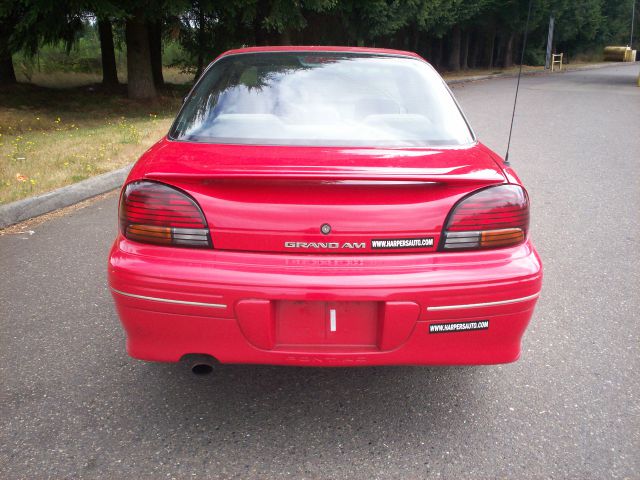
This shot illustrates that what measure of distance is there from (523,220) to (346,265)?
764mm

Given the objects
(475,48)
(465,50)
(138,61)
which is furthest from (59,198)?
(475,48)

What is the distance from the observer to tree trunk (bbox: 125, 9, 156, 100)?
49.3 feet

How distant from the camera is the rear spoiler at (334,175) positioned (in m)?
2.14

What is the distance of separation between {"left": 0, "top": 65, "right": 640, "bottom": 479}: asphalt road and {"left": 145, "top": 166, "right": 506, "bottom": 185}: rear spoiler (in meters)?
1.04

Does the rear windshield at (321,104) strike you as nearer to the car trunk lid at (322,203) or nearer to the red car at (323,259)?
the red car at (323,259)

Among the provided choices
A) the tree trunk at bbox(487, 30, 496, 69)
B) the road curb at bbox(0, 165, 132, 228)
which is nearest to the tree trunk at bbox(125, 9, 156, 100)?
the road curb at bbox(0, 165, 132, 228)

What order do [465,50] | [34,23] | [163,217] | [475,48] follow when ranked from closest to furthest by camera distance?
[163,217]
[34,23]
[465,50]
[475,48]

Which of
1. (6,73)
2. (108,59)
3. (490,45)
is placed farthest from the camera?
(490,45)

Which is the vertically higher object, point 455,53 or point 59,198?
point 455,53

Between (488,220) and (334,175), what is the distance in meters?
0.63

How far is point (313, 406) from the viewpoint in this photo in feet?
8.57

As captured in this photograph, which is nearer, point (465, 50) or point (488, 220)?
point (488, 220)

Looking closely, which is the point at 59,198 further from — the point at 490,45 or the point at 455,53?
the point at 490,45

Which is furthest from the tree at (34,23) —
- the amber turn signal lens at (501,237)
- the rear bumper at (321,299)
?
the amber turn signal lens at (501,237)
